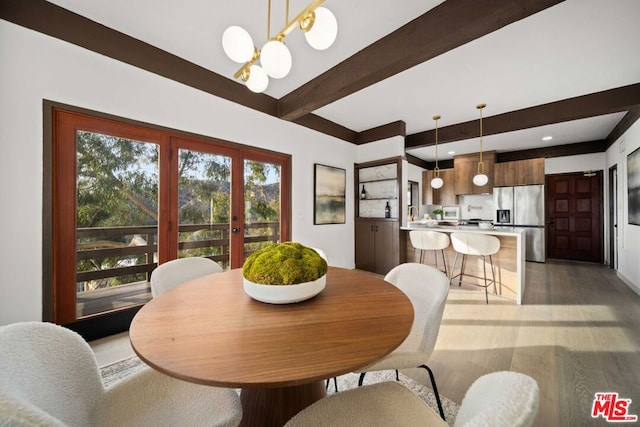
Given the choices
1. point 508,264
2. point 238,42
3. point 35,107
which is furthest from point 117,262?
point 508,264

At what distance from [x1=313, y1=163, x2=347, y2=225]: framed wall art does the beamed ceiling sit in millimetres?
795

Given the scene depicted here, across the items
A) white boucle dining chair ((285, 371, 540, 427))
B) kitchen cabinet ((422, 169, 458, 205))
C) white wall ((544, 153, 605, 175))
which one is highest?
white wall ((544, 153, 605, 175))

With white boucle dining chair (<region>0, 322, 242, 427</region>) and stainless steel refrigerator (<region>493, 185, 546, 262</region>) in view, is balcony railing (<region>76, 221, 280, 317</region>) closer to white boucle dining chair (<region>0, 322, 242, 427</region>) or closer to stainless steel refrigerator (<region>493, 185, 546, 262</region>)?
white boucle dining chair (<region>0, 322, 242, 427</region>)

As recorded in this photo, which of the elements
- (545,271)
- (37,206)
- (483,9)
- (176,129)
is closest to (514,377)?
(483,9)

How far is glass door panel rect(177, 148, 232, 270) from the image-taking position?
8.89ft

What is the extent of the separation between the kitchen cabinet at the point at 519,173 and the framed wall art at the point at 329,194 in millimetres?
3764

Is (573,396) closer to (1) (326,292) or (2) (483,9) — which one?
(1) (326,292)

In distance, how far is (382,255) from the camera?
442 cm

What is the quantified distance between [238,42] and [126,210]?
194cm

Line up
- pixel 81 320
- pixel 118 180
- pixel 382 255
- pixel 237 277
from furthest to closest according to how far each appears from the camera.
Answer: pixel 382 255, pixel 118 180, pixel 81 320, pixel 237 277

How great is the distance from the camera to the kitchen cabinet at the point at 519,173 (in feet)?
17.2

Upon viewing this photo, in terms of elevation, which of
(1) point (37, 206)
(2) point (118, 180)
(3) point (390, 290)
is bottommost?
(3) point (390, 290)

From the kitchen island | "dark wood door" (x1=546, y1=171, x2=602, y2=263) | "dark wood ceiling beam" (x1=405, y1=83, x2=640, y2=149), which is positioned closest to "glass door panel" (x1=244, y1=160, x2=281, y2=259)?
the kitchen island

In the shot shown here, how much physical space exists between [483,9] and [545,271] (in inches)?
193
